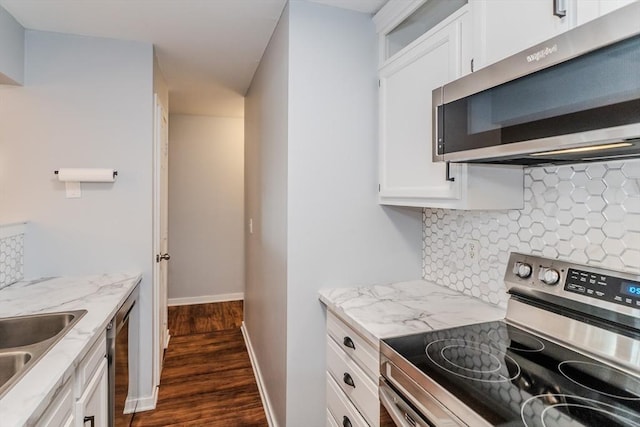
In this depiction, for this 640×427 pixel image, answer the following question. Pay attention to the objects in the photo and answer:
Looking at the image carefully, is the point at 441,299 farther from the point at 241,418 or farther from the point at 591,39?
the point at 241,418

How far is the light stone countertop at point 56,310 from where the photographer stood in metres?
0.86

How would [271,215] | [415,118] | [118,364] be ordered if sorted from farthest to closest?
[271,215] < [118,364] < [415,118]

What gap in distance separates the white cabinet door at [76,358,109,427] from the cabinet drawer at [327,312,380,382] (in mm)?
998

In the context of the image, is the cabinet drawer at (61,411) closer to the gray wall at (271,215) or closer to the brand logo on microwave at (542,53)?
the gray wall at (271,215)

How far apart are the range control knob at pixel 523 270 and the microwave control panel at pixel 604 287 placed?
144 millimetres

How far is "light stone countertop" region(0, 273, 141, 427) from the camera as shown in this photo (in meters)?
0.86

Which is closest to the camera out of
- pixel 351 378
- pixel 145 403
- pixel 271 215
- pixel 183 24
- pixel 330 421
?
pixel 351 378

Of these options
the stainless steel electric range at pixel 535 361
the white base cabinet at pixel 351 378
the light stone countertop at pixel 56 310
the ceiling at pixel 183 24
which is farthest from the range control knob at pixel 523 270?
the light stone countertop at pixel 56 310

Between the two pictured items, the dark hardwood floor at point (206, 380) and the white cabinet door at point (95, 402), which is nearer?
the white cabinet door at point (95, 402)

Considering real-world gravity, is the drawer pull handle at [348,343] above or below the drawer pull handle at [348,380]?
above

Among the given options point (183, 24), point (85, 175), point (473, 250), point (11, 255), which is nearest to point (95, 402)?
point (11, 255)

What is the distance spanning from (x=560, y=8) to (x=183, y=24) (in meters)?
1.92

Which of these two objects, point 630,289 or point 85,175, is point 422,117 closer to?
point 630,289

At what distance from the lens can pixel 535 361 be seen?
106cm
